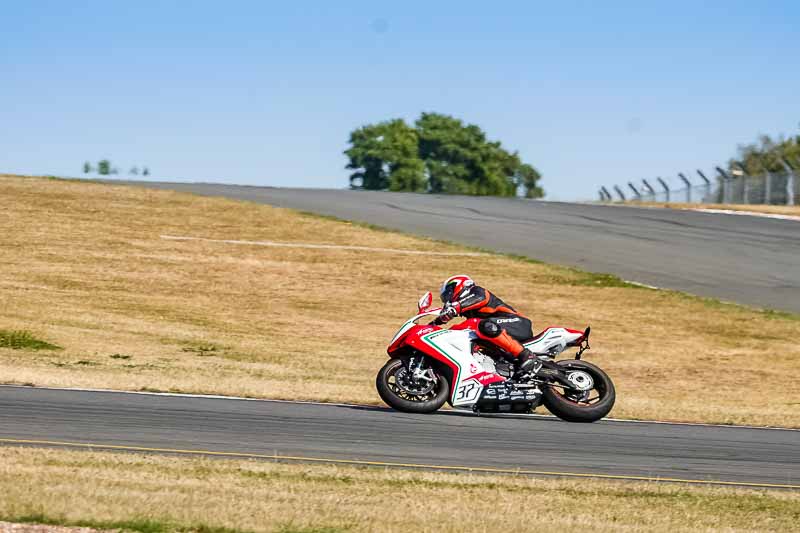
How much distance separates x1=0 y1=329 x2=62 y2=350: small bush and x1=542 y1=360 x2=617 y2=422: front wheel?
10325 millimetres

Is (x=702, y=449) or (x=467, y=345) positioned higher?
(x=467, y=345)

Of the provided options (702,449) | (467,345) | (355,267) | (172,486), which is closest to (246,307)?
(355,267)

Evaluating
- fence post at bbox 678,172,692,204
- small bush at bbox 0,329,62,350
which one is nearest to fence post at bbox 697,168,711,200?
fence post at bbox 678,172,692,204

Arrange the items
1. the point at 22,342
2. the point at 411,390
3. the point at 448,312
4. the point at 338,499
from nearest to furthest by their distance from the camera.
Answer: the point at 338,499
the point at 448,312
the point at 411,390
the point at 22,342

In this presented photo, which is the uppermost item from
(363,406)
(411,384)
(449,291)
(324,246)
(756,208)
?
(756,208)

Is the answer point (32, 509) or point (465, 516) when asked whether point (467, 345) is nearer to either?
point (465, 516)

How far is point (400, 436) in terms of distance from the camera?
13.1 m

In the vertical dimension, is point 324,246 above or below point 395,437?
above

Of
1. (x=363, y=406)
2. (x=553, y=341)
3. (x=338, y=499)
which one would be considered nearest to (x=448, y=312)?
(x=553, y=341)

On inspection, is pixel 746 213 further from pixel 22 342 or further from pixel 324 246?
pixel 22 342

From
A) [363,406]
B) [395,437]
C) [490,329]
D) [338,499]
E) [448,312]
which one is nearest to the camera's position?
[338,499]

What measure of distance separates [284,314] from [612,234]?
17525mm

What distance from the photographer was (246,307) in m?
28.5

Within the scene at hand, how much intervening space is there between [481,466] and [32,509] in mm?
4412
